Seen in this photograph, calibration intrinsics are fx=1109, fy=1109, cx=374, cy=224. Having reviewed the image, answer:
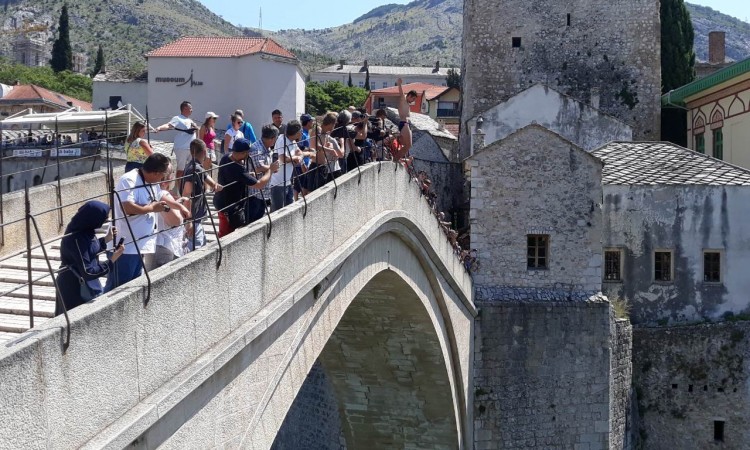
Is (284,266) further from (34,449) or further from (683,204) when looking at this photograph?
(683,204)

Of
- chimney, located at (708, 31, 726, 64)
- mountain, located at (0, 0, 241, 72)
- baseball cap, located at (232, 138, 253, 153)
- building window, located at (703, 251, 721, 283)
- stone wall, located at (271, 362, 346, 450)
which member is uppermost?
mountain, located at (0, 0, 241, 72)

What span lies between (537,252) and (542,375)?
7.53ft

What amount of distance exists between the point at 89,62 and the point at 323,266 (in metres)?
105

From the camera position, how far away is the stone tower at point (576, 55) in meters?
33.1

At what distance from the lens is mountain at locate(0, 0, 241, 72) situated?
387 feet

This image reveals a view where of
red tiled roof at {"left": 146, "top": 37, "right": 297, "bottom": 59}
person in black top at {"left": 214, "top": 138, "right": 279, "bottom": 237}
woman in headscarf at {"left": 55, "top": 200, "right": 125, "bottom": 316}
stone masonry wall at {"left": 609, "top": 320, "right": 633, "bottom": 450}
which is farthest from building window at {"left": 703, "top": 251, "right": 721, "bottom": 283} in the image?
woman in headscarf at {"left": 55, "top": 200, "right": 125, "bottom": 316}

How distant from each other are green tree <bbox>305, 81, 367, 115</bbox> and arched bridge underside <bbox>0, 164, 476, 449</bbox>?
4221cm

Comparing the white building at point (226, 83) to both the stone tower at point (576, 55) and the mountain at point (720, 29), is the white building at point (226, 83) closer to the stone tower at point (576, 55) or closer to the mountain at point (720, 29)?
the stone tower at point (576, 55)

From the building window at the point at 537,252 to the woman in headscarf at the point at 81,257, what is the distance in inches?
581

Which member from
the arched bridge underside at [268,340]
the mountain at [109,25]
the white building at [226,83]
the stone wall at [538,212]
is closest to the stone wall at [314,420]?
the arched bridge underside at [268,340]

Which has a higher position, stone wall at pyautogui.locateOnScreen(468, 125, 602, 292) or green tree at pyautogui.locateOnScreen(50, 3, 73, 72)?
green tree at pyautogui.locateOnScreen(50, 3, 73, 72)

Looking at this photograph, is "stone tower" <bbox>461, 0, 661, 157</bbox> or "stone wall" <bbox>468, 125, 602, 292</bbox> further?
"stone tower" <bbox>461, 0, 661, 157</bbox>

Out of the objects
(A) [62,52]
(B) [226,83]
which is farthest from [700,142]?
(A) [62,52]

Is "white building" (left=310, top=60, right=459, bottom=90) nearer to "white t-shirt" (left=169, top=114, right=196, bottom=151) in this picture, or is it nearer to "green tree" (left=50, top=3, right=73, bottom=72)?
"green tree" (left=50, top=3, right=73, bottom=72)
